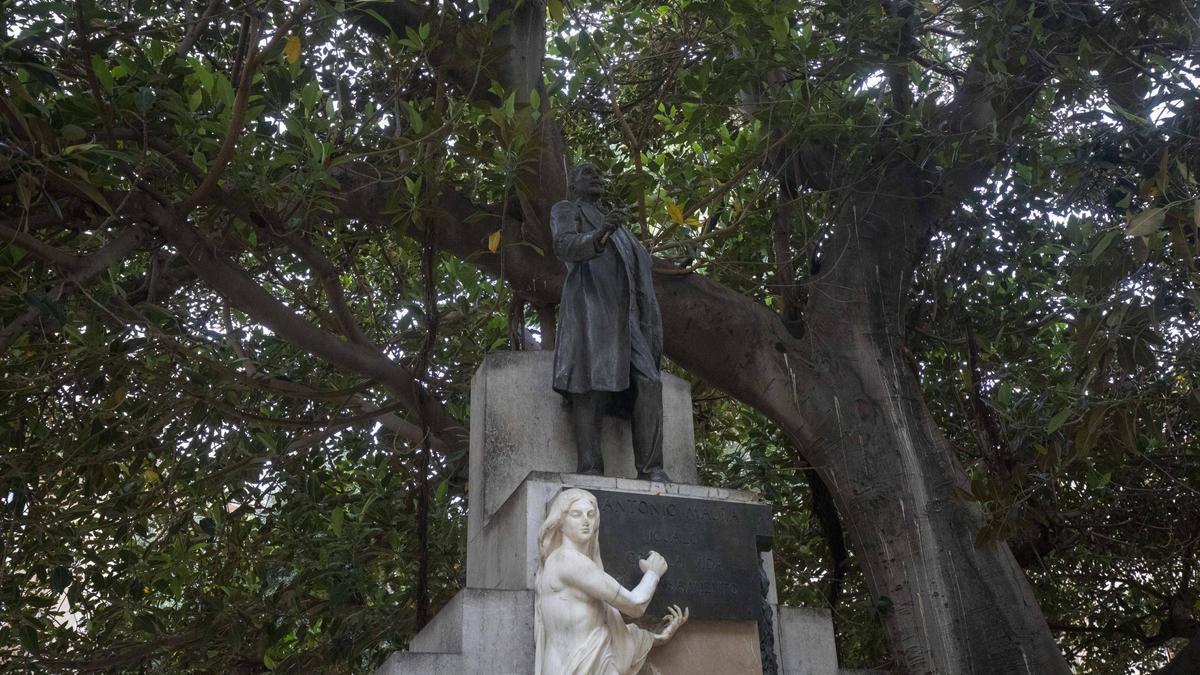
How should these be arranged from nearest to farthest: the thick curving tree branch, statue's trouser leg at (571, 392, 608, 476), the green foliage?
statue's trouser leg at (571, 392, 608, 476) < the green foliage < the thick curving tree branch

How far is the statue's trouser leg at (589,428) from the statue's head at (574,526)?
63 centimetres

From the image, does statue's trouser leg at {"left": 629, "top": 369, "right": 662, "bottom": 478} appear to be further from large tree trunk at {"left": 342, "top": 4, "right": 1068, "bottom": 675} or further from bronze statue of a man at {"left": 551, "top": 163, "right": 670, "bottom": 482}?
large tree trunk at {"left": 342, "top": 4, "right": 1068, "bottom": 675}

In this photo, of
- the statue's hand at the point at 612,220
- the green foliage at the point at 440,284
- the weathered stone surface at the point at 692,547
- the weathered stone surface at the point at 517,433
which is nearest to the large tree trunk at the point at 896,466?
the green foliage at the point at 440,284

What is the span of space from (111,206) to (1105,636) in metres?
7.66

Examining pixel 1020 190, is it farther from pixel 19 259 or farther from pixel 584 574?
pixel 19 259

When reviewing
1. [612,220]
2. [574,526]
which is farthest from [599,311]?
[574,526]

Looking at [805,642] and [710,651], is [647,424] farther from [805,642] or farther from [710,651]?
[805,642]

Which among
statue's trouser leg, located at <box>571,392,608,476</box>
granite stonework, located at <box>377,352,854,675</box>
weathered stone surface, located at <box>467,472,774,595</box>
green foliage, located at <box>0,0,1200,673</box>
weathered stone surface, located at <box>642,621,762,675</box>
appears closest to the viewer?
granite stonework, located at <box>377,352,854,675</box>

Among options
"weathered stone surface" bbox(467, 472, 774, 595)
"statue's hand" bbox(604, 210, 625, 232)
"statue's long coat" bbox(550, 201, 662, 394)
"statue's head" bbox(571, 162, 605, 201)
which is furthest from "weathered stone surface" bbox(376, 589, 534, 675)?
"statue's head" bbox(571, 162, 605, 201)

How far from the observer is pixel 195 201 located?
262 inches

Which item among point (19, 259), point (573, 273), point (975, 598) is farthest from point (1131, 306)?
point (19, 259)

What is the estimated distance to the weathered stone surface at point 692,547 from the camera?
5.38 m

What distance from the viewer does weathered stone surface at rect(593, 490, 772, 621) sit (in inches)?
212

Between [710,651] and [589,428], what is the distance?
124cm
